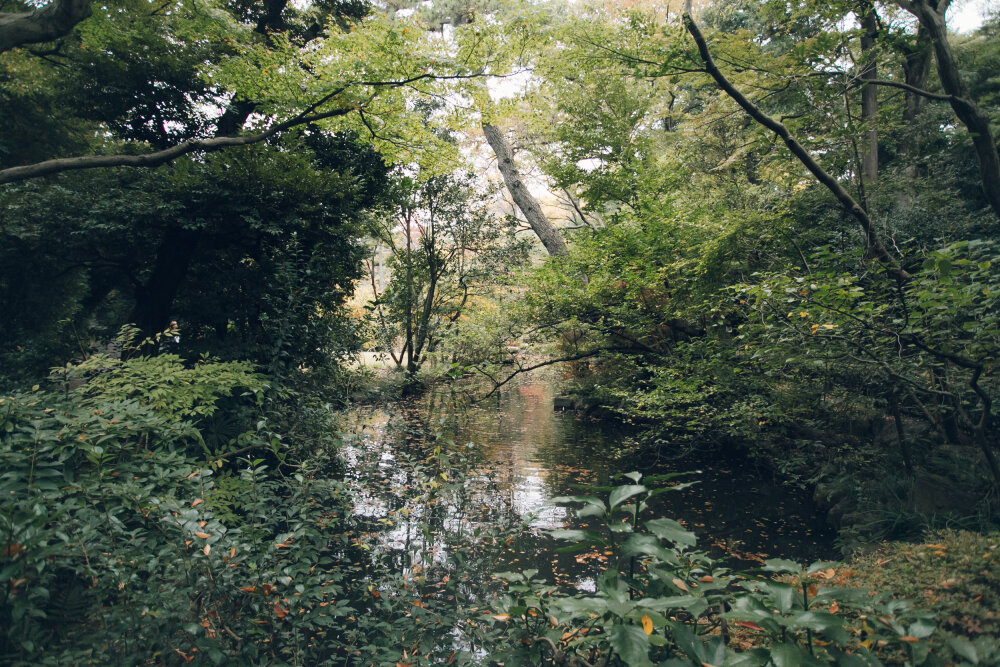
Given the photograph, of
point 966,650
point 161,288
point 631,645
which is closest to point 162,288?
point 161,288

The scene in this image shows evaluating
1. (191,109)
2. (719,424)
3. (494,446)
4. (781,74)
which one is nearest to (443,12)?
(191,109)

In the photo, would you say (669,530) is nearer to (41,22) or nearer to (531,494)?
(531,494)

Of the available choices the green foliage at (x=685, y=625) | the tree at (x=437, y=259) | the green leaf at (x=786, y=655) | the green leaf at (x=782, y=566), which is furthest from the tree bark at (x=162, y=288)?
the green leaf at (x=786, y=655)

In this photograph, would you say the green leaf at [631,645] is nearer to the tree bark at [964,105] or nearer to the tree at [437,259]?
the tree bark at [964,105]

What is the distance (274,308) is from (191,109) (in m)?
4.95

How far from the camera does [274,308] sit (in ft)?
18.9

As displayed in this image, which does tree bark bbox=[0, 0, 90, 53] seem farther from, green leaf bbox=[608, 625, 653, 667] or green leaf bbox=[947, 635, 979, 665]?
green leaf bbox=[947, 635, 979, 665]

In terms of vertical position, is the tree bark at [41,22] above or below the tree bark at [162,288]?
above

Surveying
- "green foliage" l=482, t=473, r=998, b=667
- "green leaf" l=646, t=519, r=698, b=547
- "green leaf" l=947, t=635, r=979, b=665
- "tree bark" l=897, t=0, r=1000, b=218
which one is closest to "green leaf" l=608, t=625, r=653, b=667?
"green foliage" l=482, t=473, r=998, b=667

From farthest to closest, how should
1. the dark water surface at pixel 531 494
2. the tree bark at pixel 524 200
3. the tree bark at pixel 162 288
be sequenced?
the tree bark at pixel 524 200
the tree bark at pixel 162 288
the dark water surface at pixel 531 494

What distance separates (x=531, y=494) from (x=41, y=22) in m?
6.95

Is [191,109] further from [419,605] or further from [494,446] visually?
[419,605]

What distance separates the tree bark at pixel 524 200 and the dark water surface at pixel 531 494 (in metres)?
4.51

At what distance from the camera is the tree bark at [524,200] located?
11.7m
